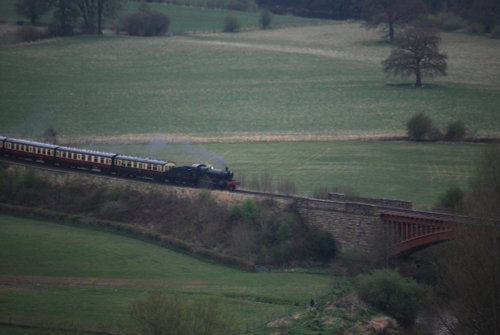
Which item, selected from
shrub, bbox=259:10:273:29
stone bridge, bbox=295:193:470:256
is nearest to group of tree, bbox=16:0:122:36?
shrub, bbox=259:10:273:29

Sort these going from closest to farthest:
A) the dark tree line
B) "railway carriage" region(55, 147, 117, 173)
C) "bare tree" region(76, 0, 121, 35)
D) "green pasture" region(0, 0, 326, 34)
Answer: "railway carriage" region(55, 147, 117, 173), "bare tree" region(76, 0, 121, 35), the dark tree line, "green pasture" region(0, 0, 326, 34)

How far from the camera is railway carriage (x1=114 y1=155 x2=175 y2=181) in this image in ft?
210

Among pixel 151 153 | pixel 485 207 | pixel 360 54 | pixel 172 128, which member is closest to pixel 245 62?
pixel 360 54

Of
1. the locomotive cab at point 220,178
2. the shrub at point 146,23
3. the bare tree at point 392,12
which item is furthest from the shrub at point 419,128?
the shrub at point 146,23

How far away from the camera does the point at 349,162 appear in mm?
72875

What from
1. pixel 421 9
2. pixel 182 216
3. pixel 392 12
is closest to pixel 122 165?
pixel 182 216

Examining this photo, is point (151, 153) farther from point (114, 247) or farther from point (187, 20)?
point (187, 20)

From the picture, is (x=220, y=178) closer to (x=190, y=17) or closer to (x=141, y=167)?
(x=141, y=167)

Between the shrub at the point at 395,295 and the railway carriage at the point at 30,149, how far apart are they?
94.9 feet

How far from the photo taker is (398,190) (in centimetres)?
6469

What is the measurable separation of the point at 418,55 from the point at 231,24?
1665 inches

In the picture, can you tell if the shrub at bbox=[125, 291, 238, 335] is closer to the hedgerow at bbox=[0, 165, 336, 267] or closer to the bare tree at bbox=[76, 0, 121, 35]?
the hedgerow at bbox=[0, 165, 336, 267]

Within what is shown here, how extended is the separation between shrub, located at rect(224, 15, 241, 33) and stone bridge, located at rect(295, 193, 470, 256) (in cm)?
7698

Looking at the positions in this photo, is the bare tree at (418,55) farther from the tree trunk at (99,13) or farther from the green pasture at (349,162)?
the tree trunk at (99,13)
